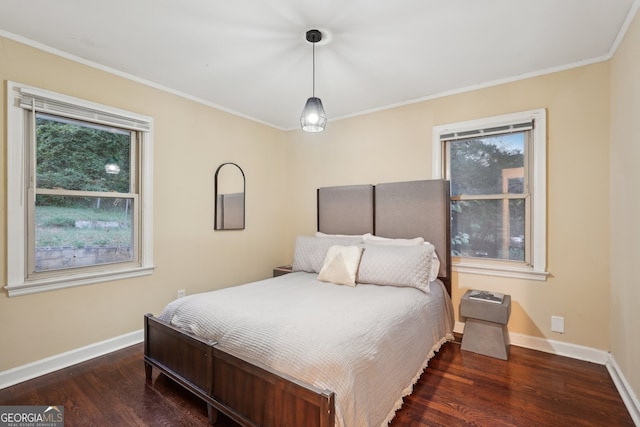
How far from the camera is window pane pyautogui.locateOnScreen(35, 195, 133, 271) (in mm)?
2422

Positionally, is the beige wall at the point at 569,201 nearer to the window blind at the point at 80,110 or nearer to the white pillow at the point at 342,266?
the white pillow at the point at 342,266

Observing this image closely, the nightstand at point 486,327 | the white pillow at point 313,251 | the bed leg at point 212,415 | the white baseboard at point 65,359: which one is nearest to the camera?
the bed leg at point 212,415

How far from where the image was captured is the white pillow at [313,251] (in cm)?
323

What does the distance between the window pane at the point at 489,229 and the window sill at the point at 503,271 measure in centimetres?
13

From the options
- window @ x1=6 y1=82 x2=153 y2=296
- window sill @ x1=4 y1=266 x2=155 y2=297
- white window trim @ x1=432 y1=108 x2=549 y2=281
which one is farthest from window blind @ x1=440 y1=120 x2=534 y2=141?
window sill @ x1=4 y1=266 x2=155 y2=297

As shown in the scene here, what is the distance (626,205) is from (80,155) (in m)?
4.21

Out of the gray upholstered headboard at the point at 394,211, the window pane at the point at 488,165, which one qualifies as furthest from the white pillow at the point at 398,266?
the window pane at the point at 488,165

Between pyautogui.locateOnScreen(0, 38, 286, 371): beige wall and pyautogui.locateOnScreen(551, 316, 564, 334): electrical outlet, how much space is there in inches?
127

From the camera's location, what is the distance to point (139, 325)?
2928 mm

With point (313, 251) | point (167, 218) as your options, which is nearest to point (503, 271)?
point (313, 251)

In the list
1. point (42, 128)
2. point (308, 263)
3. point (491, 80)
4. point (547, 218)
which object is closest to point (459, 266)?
point (547, 218)

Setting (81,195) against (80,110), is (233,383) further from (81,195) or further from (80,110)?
(80,110)

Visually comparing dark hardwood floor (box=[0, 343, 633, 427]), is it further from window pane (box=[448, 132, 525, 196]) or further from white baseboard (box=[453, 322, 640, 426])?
window pane (box=[448, 132, 525, 196])

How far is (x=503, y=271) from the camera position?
114 inches
